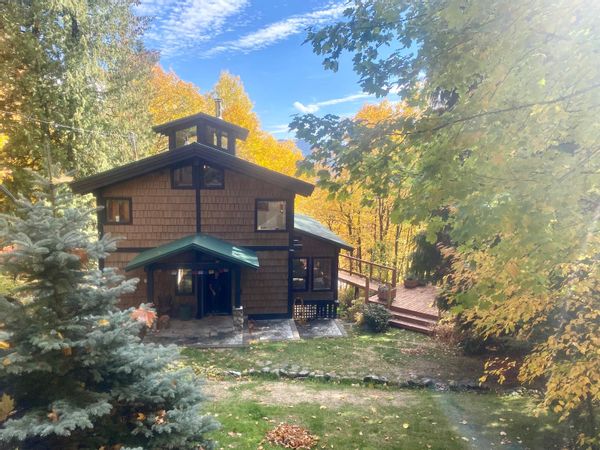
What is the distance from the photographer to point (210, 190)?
1467cm

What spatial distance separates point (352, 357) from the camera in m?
11.4

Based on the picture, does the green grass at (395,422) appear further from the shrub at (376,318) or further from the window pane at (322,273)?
the window pane at (322,273)

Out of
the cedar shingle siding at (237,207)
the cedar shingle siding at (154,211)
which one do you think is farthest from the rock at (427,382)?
the cedar shingle siding at (154,211)

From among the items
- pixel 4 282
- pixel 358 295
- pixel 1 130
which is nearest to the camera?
pixel 4 282

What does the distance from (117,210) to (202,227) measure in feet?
10.7

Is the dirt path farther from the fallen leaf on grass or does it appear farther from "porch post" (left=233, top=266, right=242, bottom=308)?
"porch post" (left=233, top=266, right=242, bottom=308)

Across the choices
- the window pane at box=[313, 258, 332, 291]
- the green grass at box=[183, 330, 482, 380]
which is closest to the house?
the window pane at box=[313, 258, 332, 291]

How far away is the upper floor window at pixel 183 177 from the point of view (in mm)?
14484

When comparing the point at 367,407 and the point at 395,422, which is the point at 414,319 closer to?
the point at 367,407

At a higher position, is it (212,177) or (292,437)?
(212,177)

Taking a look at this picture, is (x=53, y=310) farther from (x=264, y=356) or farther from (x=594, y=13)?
(x=264, y=356)

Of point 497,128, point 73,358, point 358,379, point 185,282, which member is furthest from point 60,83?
point 497,128

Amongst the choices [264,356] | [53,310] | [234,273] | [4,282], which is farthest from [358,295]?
[53,310]

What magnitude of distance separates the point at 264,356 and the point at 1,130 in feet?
51.6
